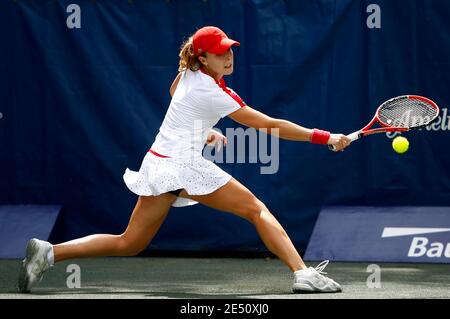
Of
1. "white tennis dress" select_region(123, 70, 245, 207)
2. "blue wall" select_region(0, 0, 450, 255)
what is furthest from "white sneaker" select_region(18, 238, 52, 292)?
"blue wall" select_region(0, 0, 450, 255)

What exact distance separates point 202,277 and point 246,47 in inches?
81.5

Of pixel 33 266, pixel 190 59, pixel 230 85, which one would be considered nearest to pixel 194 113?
pixel 190 59

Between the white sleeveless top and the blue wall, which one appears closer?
the white sleeveless top

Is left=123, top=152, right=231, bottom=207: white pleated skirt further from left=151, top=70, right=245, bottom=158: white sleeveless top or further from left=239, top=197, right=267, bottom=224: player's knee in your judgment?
left=239, top=197, right=267, bottom=224: player's knee

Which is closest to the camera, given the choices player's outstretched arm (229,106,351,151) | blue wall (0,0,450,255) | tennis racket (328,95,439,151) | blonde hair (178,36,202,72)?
player's outstretched arm (229,106,351,151)

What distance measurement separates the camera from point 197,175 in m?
6.58

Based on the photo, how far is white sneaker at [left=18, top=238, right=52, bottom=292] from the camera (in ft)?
21.8

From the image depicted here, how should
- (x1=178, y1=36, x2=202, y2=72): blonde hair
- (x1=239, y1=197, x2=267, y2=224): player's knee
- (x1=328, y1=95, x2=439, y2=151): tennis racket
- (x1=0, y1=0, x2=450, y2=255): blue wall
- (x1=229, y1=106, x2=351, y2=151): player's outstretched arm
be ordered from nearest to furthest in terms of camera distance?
(x1=229, y1=106, x2=351, y2=151): player's outstretched arm, (x1=239, y1=197, x2=267, y2=224): player's knee, (x1=178, y1=36, x2=202, y2=72): blonde hair, (x1=328, y1=95, x2=439, y2=151): tennis racket, (x1=0, y1=0, x2=450, y2=255): blue wall

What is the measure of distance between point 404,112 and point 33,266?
240 cm

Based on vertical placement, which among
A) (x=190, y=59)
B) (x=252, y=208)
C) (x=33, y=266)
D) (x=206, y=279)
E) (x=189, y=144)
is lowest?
(x=206, y=279)

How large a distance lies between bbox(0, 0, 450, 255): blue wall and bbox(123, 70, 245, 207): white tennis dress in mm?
2281

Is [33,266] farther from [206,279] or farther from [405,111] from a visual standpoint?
[405,111]

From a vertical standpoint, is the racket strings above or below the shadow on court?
above

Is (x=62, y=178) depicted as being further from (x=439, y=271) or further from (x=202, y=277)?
(x=439, y=271)
